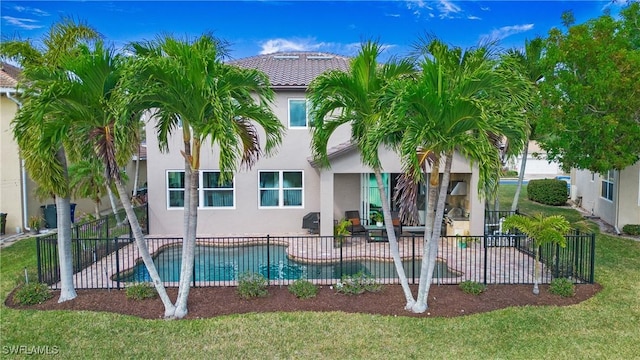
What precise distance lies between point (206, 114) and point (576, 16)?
623 inches

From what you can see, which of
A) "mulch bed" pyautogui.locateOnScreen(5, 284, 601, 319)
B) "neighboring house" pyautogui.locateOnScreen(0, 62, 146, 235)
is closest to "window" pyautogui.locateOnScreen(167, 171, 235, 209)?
"neighboring house" pyautogui.locateOnScreen(0, 62, 146, 235)

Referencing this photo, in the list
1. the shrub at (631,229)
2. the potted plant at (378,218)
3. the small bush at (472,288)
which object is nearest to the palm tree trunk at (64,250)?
the small bush at (472,288)

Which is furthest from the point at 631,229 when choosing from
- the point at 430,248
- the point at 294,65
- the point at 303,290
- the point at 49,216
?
the point at 49,216

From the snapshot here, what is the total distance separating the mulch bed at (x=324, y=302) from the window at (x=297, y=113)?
28.8ft

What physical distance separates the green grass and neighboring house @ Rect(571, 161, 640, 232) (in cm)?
1072

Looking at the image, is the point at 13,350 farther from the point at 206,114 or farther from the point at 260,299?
the point at 206,114

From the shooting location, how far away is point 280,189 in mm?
16484

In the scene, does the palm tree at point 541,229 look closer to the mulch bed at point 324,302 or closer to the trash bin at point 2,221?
the mulch bed at point 324,302

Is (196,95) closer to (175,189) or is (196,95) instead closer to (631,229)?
(175,189)

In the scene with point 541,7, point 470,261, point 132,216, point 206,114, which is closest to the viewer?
point 206,114

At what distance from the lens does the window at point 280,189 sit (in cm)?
1645

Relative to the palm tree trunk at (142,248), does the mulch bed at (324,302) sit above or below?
below

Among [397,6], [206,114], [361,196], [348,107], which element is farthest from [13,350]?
[397,6]

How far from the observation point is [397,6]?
19.6 m
